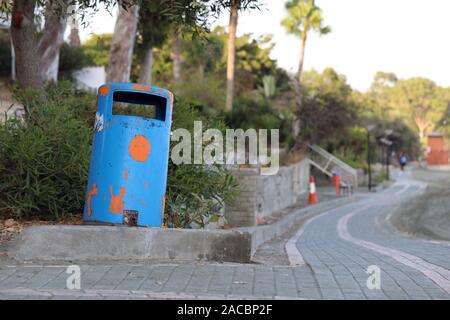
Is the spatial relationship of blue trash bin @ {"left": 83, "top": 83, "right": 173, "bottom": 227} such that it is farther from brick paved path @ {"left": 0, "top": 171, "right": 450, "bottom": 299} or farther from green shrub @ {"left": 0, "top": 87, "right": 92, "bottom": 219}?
green shrub @ {"left": 0, "top": 87, "right": 92, "bottom": 219}

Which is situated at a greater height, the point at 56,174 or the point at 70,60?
the point at 70,60

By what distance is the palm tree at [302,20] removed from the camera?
123 ft

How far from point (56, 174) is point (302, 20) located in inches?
1269

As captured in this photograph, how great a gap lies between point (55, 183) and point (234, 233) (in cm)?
240

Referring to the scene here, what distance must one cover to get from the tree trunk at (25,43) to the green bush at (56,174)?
0.83m

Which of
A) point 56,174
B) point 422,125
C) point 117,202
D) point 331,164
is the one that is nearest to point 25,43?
point 56,174

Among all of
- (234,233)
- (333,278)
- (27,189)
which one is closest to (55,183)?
(27,189)

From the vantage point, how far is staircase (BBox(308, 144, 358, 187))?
1416 inches

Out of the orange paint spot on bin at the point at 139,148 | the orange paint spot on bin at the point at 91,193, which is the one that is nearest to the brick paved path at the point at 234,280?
the orange paint spot on bin at the point at 91,193

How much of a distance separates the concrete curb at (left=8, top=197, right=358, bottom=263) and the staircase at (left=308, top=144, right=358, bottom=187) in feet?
95.2

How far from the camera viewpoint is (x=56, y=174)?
779cm

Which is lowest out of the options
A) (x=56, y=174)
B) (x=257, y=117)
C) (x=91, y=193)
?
(x=91, y=193)

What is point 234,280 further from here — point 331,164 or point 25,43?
point 331,164

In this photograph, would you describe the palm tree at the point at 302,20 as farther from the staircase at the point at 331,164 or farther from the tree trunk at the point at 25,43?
the tree trunk at the point at 25,43
